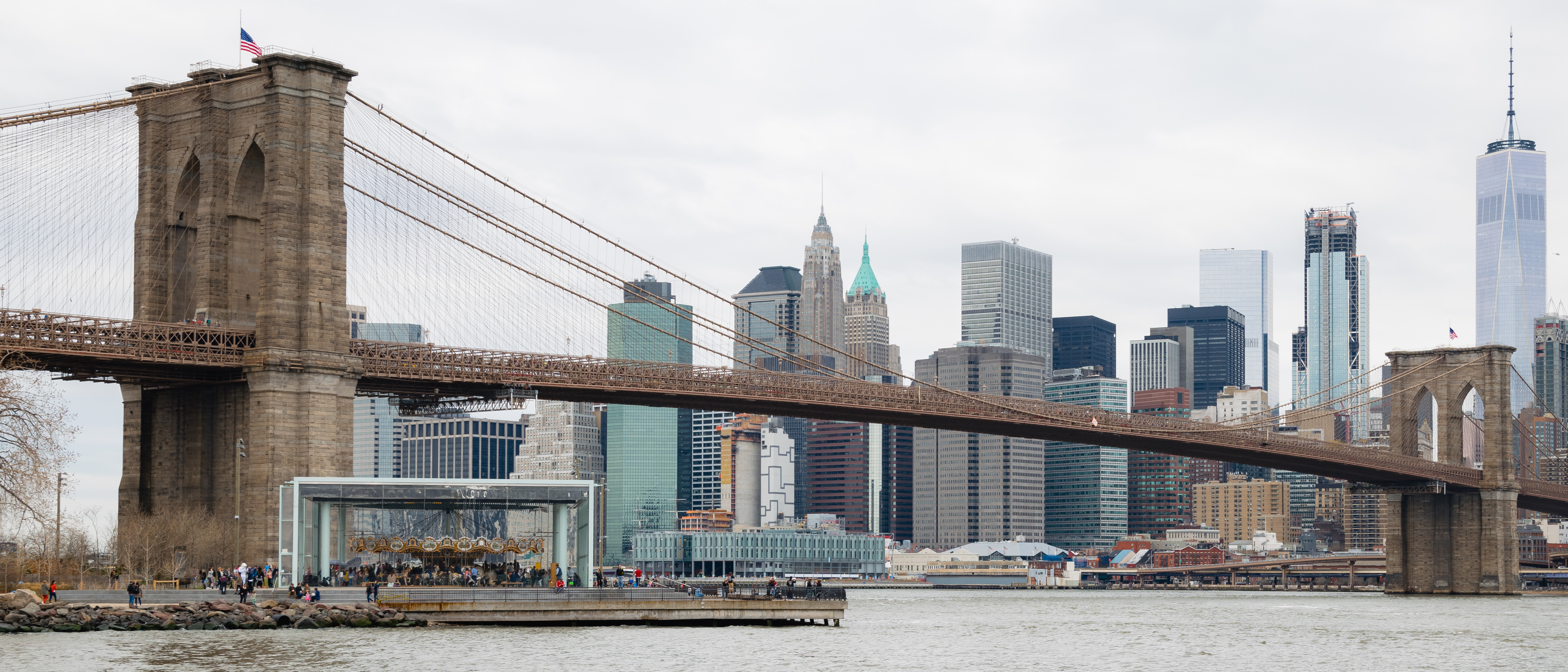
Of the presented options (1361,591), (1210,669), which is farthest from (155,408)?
(1361,591)

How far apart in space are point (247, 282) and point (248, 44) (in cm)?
782

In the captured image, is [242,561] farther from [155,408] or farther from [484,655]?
[484,655]

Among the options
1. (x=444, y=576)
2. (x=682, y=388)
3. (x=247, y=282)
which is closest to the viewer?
(x=444, y=576)

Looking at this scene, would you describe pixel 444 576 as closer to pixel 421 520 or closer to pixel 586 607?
pixel 421 520

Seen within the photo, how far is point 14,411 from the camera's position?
44.9 metres

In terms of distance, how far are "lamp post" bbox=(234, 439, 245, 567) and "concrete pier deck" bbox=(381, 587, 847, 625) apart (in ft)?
24.8

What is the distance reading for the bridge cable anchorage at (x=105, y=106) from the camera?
175 ft

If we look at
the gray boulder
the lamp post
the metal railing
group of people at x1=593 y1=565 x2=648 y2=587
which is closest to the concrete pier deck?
the metal railing

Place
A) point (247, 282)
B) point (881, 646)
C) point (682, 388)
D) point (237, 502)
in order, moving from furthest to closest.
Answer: point (682, 388) → point (247, 282) → point (237, 502) → point (881, 646)

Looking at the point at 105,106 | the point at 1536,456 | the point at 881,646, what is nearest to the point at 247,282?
the point at 105,106

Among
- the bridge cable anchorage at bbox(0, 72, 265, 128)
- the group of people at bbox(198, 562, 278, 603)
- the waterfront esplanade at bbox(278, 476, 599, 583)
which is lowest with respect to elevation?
the group of people at bbox(198, 562, 278, 603)

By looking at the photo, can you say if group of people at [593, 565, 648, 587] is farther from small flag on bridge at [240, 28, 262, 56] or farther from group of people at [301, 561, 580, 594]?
small flag on bridge at [240, 28, 262, 56]

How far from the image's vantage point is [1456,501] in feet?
341

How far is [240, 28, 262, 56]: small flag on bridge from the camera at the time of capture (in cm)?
5809
